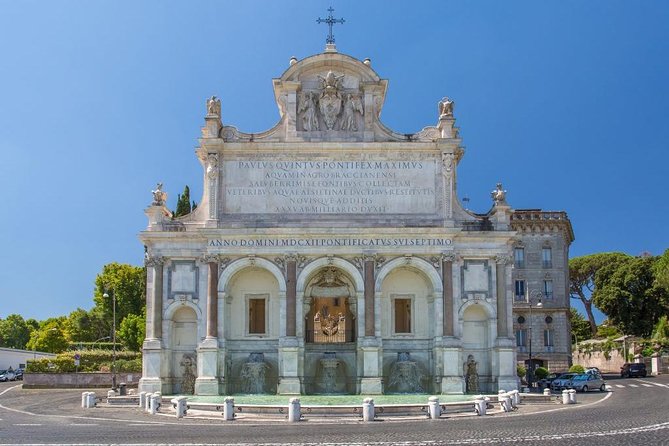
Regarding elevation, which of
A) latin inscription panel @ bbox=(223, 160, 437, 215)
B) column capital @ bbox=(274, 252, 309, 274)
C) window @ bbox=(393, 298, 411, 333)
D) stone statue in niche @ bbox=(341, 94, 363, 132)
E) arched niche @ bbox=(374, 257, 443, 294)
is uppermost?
stone statue in niche @ bbox=(341, 94, 363, 132)

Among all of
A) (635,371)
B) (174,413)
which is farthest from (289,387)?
(635,371)

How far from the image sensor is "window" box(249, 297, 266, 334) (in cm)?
4769

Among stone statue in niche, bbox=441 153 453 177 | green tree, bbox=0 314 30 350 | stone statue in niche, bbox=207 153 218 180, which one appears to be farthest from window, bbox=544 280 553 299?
green tree, bbox=0 314 30 350

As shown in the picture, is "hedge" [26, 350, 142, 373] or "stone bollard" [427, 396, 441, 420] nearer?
"stone bollard" [427, 396, 441, 420]

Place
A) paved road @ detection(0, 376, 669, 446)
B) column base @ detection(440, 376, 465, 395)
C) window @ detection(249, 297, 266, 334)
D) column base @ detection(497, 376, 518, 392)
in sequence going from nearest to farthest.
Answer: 1. paved road @ detection(0, 376, 669, 446)
2. column base @ detection(440, 376, 465, 395)
3. column base @ detection(497, 376, 518, 392)
4. window @ detection(249, 297, 266, 334)

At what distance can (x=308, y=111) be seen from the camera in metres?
48.3

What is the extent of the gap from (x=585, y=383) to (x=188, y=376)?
997 inches

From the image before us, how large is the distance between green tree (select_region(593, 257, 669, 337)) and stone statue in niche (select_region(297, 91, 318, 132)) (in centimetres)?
5825

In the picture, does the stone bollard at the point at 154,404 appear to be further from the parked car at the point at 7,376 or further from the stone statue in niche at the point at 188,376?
the parked car at the point at 7,376

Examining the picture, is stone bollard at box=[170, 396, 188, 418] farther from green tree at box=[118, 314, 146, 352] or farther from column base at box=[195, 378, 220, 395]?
green tree at box=[118, 314, 146, 352]

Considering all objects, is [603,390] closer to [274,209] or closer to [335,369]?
[335,369]

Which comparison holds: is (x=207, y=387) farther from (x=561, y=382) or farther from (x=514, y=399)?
(x=561, y=382)

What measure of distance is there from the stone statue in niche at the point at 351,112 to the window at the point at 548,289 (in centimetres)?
4065

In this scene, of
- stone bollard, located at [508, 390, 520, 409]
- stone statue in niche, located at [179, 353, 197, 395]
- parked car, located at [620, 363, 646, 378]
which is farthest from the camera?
parked car, located at [620, 363, 646, 378]
